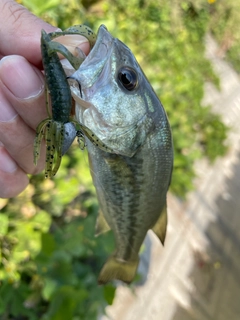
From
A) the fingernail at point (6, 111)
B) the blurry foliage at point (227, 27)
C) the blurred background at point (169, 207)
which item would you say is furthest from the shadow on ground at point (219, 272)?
the blurry foliage at point (227, 27)

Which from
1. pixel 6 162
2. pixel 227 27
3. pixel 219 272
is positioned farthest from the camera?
pixel 227 27

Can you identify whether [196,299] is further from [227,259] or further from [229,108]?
[229,108]

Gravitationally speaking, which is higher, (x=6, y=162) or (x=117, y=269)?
(x=6, y=162)

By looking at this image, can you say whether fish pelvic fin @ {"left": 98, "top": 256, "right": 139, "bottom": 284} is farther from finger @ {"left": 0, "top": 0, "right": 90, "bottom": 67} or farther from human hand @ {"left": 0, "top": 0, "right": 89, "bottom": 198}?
finger @ {"left": 0, "top": 0, "right": 90, "bottom": 67}

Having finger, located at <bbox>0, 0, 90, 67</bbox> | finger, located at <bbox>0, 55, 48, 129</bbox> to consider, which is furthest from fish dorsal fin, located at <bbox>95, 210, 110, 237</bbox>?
finger, located at <bbox>0, 0, 90, 67</bbox>

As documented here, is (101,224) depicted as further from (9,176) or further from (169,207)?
(169,207)

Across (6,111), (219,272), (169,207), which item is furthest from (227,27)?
(6,111)

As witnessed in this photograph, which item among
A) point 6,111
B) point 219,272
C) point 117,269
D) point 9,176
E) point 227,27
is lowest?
point 219,272
